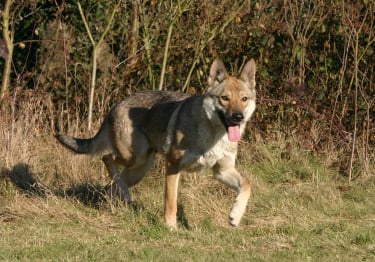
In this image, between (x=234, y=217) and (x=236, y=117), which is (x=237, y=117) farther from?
(x=234, y=217)

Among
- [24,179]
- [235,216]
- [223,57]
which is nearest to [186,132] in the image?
[235,216]

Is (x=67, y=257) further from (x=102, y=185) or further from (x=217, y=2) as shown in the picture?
(x=217, y=2)

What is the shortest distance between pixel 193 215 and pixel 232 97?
1.23 meters

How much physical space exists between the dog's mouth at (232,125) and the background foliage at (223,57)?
2.54m

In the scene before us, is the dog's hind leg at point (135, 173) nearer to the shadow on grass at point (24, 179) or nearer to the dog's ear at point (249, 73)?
the shadow on grass at point (24, 179)

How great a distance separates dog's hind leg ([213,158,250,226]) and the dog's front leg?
0.41m

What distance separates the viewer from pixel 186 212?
7.32 m

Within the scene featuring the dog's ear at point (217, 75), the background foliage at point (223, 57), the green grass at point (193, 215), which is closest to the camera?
the green grass at point (193, 215)

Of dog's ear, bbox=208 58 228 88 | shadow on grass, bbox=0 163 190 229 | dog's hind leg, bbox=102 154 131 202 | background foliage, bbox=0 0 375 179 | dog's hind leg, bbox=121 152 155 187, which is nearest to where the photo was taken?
dog's ear, bbox=208 58 228 88

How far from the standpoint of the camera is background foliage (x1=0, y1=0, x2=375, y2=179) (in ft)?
31.0

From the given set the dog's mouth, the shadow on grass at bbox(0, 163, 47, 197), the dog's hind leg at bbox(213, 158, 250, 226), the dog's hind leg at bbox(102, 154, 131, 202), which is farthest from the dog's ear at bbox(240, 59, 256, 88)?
the shadow on grass at bbox(0, 163, 47, 197)

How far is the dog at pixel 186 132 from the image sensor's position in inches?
270

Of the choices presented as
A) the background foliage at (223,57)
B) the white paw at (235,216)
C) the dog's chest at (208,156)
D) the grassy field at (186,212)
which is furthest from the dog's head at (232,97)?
the background foliage at (223,57)

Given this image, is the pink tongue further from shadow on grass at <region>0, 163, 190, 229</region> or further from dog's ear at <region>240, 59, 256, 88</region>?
shadow on grass at <region>0, 163, 190, 229</region>
